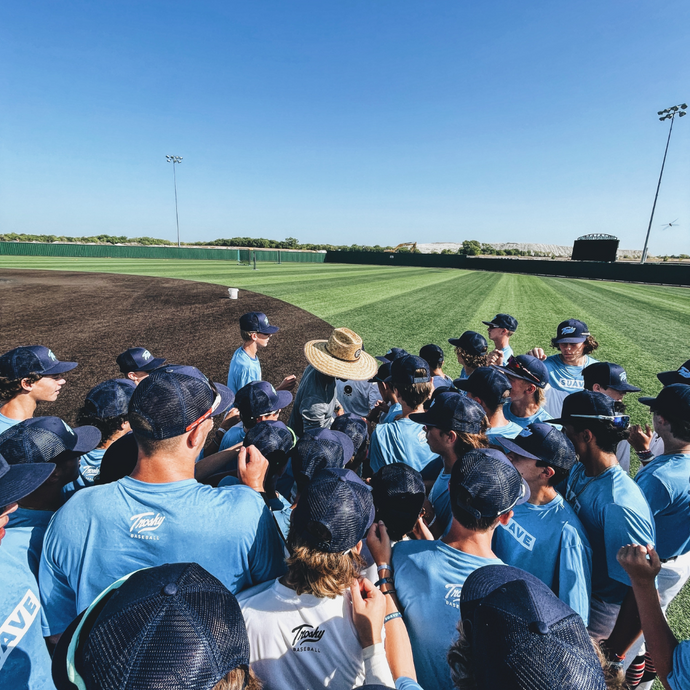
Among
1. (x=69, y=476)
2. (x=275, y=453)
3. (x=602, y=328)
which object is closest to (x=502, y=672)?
(x=275, y=453)

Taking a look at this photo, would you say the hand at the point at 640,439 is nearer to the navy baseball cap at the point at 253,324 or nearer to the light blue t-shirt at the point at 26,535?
the navy baseball cap at the point at 253,324

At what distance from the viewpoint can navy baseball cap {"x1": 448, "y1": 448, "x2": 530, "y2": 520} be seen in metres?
1.87

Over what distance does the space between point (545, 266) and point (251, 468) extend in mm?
52388

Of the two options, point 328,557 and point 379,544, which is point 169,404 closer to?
point 328,557

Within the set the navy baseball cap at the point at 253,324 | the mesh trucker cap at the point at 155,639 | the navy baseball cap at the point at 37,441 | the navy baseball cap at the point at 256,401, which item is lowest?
the navy baseball cap at the point at 256,401

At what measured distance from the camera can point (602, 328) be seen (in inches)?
532

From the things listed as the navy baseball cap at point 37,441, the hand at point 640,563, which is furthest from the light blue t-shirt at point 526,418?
the navy baseball cap at point 37,441

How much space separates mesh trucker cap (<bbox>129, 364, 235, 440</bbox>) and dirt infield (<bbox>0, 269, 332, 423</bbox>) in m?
6.44

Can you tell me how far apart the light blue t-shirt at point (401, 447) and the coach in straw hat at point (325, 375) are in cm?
84

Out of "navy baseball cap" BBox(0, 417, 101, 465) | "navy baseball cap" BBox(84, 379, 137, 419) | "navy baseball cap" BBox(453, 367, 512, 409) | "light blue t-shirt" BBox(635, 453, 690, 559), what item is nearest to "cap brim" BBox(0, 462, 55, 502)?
"navy baseball cap" BBox(0, 417, 101, 465)

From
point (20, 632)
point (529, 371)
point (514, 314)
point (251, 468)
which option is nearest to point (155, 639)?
point (20, 632)

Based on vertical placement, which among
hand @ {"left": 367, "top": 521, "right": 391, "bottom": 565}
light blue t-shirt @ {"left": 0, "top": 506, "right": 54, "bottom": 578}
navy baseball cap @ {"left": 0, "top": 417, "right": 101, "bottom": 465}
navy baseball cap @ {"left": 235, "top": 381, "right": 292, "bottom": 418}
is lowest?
hand @ {"left": 367, "top": 521, "right": 391, "bottom": 565}

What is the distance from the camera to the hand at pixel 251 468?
224 cm

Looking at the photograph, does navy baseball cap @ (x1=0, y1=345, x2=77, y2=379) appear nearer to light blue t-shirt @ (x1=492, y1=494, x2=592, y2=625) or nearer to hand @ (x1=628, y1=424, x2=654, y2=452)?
light blue t-shirt @ (x1=492, y1=494, x2=592, y2=625)
